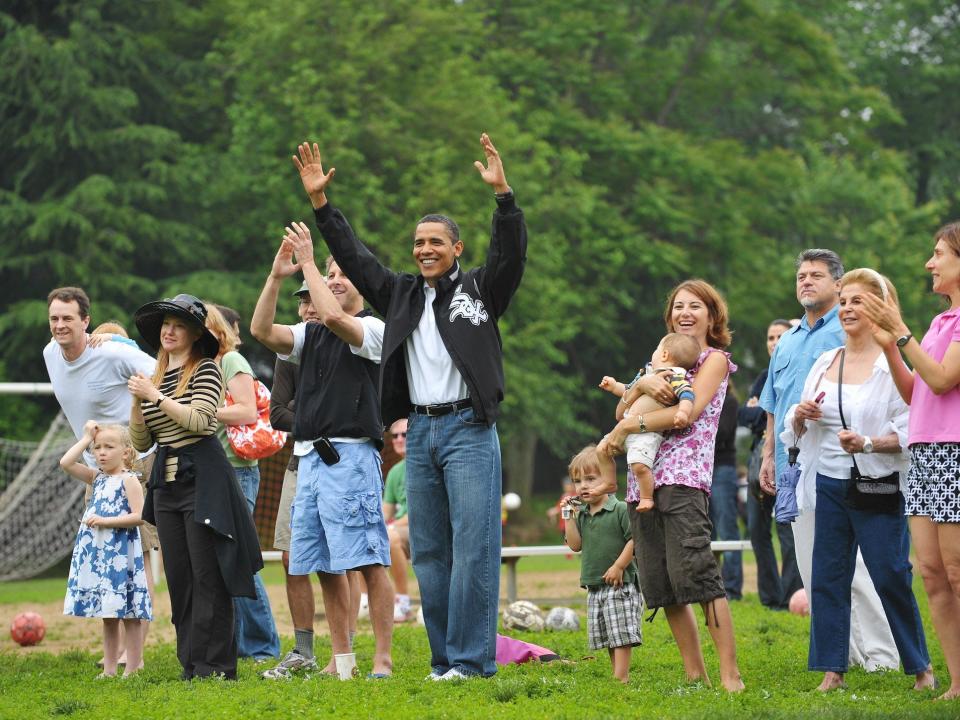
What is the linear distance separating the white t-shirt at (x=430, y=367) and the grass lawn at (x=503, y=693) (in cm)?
150

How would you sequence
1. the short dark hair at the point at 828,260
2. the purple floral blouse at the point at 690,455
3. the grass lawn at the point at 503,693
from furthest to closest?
the short dark hair at the point at 828,260 < the purple floral blouse at the point at 690,455 < the grass lawn at the point at 503,693

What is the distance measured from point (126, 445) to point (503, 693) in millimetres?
3395

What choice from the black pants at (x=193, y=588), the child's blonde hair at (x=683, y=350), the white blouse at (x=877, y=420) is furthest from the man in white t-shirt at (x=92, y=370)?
the white blouse at (x=877, y=420)

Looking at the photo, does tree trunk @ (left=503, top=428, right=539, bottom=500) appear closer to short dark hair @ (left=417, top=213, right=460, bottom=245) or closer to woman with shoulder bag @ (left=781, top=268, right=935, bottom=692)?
short dark hair @ (left=417, top=213, right=460, bottom=245)

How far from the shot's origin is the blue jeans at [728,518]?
13.7 m

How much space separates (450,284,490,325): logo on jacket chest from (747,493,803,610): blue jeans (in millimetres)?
5073

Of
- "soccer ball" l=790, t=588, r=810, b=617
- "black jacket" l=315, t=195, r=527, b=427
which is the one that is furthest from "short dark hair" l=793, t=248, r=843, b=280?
"soccer ball" l=790, t=588, r=810, b=617

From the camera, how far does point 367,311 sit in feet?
29.4

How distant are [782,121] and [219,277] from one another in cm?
1682

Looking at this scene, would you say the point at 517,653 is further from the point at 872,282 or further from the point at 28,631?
the point at 28,631

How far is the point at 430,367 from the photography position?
7688mm

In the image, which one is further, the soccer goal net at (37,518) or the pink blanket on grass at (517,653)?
the soccer goal net at (37,518)

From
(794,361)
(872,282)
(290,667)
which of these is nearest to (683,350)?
(872,282)

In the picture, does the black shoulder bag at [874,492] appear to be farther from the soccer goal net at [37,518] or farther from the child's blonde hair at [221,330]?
the soccer goal net at [37,518]
